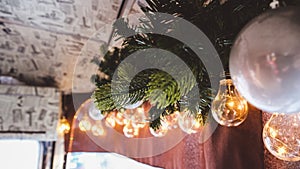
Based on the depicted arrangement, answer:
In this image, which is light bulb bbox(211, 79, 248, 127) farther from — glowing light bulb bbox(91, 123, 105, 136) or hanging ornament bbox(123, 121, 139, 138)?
glowing light bulb bbox(91, 123, 105, 136)

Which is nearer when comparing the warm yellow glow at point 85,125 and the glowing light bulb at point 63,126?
the warm yellow glow at point 85,125

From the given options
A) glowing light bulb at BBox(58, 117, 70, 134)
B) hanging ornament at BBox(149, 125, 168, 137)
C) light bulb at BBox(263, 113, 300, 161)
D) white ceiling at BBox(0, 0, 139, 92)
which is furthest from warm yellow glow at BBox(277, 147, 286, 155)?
glowing light bulb at BBox(58, 117, 70, 134)

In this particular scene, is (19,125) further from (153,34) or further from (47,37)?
(153,34)

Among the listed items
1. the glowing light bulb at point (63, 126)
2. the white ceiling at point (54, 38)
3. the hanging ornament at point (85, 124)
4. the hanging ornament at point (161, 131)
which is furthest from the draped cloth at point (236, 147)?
the glowing light bulb at point (63, 126)

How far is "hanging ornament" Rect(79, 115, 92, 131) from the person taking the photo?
1.81 meters

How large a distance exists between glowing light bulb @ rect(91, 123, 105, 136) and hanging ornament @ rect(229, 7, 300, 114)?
1457 mm

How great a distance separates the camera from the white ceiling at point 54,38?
5.03 feet

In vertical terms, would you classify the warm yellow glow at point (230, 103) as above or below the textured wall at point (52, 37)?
below

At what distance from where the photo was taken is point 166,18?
1.43ft

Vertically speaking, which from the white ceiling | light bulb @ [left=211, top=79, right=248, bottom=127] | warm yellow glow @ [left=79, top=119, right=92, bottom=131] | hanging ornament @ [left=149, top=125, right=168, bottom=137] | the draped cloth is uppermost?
the white ceiling

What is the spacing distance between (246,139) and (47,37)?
1552 mm

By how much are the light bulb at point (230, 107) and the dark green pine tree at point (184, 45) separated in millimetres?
102

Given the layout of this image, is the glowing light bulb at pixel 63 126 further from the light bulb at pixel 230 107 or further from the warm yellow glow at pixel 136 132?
the light bulb at pixel 230 107

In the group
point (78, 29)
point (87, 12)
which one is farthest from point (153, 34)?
point (78, 29)
